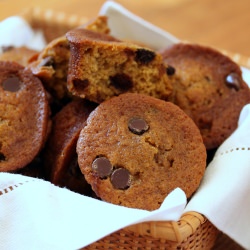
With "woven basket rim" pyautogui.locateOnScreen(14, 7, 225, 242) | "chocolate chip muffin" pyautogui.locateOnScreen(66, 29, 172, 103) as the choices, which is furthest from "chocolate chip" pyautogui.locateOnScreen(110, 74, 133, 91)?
"woven basket rim" pyautogui.locateOnScreen(14, 7, 225, 242)

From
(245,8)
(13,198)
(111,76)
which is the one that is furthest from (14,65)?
(245,8)

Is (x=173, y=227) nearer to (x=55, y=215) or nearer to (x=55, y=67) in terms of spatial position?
(x=55, y=215)

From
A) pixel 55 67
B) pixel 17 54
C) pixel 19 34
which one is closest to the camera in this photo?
pixel 55 67

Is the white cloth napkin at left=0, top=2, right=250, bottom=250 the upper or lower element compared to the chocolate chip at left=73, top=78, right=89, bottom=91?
lower

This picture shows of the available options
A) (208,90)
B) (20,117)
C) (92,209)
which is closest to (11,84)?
(20,117)

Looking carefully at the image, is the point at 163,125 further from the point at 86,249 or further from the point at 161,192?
the point at 86,249

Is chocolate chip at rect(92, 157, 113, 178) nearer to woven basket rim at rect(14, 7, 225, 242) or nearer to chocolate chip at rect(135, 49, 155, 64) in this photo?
woven basket rim at rect(14, 7, 225, 242)
